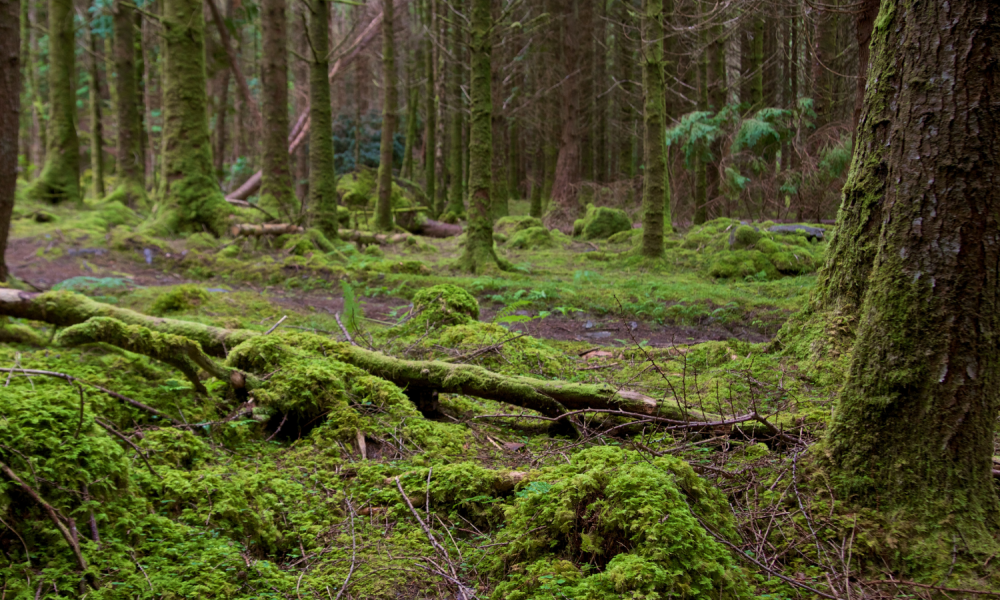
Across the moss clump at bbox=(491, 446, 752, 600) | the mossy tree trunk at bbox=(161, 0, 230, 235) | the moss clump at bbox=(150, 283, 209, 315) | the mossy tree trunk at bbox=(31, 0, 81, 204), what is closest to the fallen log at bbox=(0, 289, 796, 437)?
the moss clump at bbox=(491, 446, 752, 600)

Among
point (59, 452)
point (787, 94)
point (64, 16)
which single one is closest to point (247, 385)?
point (59, 452)

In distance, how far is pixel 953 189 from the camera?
91.3 inches

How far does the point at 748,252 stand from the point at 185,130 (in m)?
11.4

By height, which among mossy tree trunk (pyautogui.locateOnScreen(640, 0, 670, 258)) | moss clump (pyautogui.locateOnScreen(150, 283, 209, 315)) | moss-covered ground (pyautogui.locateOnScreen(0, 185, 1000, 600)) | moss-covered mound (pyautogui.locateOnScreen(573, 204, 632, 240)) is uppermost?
mossy tree trunk (pyautogui.locateOnScreen(640, 0, 670, 258))

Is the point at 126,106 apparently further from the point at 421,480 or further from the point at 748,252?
the point at 421,480

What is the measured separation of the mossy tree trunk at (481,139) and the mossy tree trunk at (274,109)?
4.76 meters

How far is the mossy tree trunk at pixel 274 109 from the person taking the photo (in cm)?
1355

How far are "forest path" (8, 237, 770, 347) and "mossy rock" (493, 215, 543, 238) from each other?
935cm

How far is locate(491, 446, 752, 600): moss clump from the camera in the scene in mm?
2029

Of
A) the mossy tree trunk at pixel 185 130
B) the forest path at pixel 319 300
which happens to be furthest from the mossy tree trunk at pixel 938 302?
the mossy tree trunk at pixel 185 130

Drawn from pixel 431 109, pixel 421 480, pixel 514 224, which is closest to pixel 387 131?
pixel 514 224

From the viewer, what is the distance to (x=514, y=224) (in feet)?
61.6

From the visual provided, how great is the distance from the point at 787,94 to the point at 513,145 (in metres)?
13.9

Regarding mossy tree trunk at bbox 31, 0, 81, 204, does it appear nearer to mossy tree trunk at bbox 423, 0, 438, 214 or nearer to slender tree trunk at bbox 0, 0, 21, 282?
mossy tree trunk at bbox 423, 0, 438, 214
